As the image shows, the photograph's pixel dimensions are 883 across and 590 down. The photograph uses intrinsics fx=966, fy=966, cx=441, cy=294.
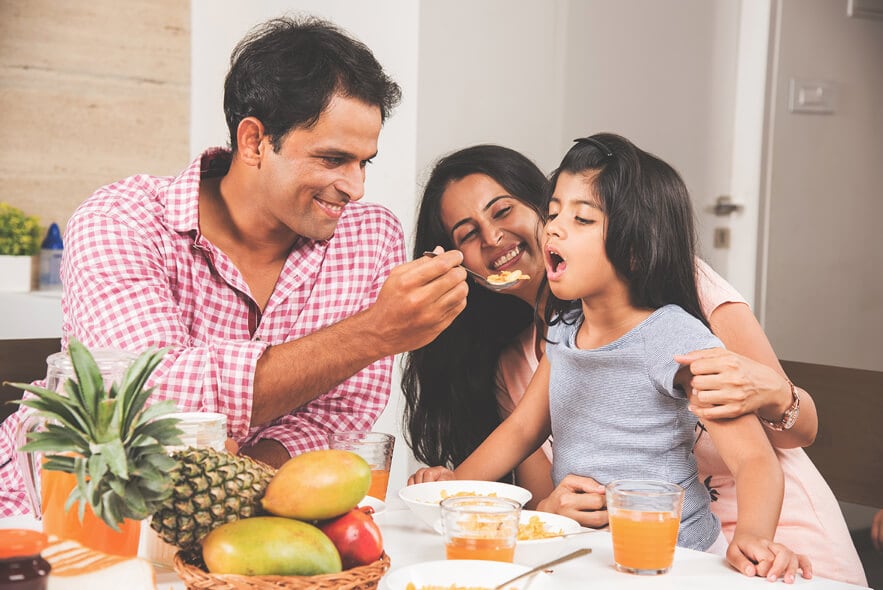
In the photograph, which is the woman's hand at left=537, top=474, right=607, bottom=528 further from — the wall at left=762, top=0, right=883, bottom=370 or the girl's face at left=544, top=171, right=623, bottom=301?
the wall at left=762, top=0, right=883, bottom=370

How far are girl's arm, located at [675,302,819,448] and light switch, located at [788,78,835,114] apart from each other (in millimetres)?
2379

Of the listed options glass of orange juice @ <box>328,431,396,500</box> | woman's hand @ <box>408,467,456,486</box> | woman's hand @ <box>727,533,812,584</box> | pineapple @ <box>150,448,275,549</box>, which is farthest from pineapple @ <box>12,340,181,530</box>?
woman's hand @ <box>408,467,456,486</box>

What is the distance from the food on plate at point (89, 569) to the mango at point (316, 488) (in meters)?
0.14

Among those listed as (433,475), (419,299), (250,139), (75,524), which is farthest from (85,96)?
(75,524)

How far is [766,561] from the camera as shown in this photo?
1.11m

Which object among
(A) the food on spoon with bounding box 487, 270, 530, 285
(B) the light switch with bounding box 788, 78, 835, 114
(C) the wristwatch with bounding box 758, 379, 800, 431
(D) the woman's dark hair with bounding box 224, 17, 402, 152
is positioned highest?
(B) the light switch with bounding box 788, 78, 835, 114

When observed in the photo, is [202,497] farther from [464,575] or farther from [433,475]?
[433,475]

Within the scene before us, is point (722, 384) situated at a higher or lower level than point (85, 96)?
lower

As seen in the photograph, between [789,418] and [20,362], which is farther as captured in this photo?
[20,362]

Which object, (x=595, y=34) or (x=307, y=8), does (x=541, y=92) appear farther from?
(x=307, y=8)

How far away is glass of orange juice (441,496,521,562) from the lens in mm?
1042

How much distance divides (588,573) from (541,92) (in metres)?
2.27

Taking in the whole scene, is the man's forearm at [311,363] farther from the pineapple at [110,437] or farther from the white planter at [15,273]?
the white planter at [15,273]

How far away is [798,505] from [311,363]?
0.89 metres
